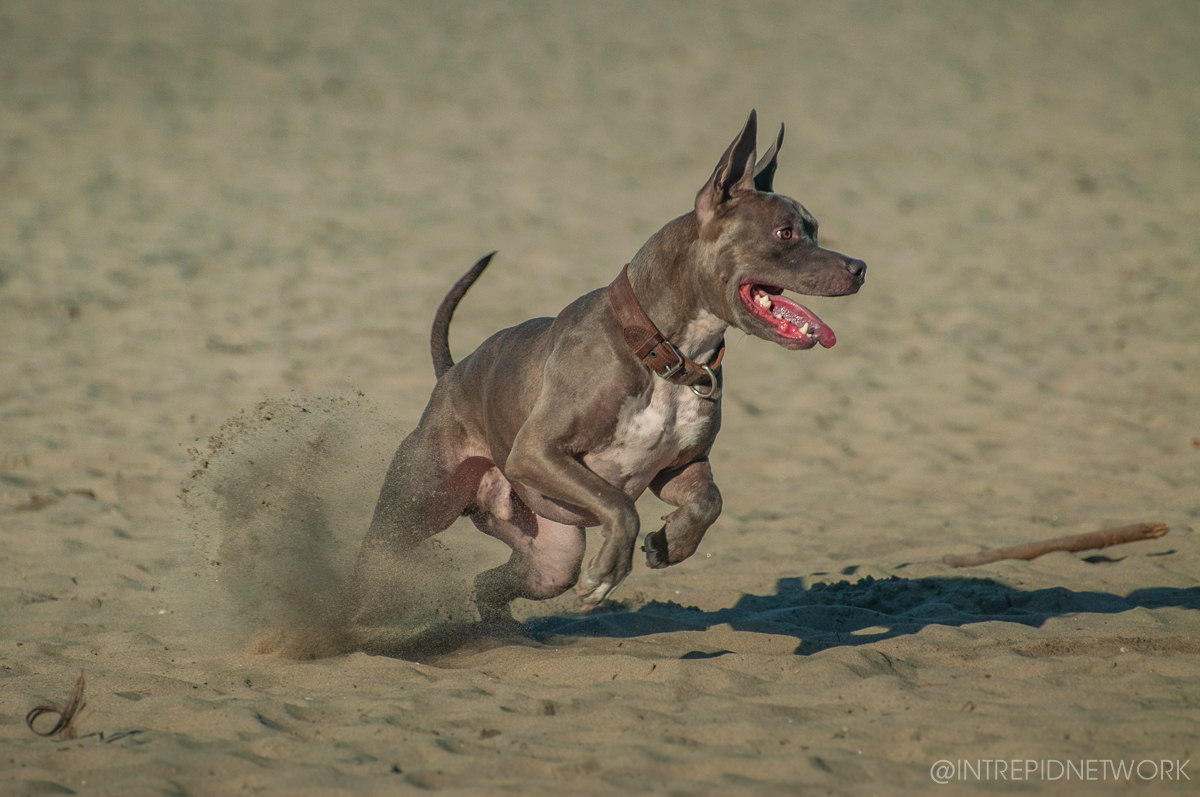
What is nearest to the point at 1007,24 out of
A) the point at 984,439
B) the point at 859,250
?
the point at 859,250

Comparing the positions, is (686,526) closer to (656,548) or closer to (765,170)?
(656,548)

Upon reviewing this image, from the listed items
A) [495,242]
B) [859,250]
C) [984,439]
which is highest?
[859,250]

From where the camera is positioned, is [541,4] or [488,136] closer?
[488,136]

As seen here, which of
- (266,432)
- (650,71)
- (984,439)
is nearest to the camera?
(266,432)

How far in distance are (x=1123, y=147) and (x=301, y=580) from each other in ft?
47.4

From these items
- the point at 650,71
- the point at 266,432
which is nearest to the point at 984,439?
the point at 266,432

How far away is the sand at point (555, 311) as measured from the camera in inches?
143

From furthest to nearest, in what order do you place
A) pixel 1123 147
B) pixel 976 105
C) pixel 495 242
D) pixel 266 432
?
pixel 976 105, pixel 1123 147, pixel 495 242, pixel 266 432

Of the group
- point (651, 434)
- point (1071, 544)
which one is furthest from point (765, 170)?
point (1071, 544)

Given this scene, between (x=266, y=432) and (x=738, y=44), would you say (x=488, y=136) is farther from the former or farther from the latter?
(x=266, y=432)

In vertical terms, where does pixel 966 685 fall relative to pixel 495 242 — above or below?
below

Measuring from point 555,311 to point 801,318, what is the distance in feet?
21.3

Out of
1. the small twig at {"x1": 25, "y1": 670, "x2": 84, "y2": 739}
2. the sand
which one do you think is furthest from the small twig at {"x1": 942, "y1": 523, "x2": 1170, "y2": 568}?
the small twig at {"x1": 25, "y1": 670, "x2": 84, "y2": 739}

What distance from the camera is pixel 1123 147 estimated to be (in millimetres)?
15680
